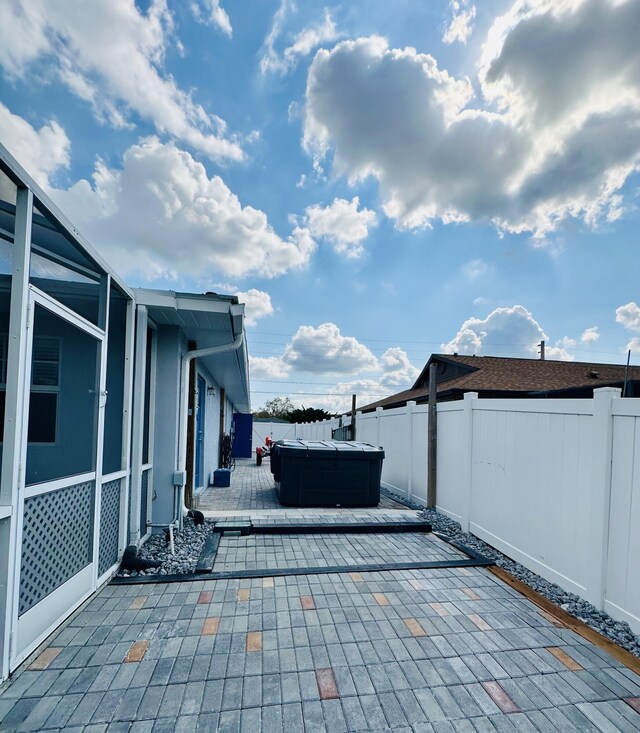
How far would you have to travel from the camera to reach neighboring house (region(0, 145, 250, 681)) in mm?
2178

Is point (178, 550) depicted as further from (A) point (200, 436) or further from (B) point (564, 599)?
(B) point (564, 599)

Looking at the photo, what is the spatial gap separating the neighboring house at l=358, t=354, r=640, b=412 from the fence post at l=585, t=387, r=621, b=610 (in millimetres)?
9341

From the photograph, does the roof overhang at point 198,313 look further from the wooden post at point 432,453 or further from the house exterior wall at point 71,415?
the wooden post at point 432,453

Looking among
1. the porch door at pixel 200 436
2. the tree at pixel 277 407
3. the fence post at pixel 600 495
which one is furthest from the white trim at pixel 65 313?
the tree at pixel 277 407

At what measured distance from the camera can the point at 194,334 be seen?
530cm

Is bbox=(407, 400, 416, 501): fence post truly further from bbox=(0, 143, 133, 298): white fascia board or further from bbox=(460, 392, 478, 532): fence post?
bbox=(0, 143, 133, 298): white fascia board

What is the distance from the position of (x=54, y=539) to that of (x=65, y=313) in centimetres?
155

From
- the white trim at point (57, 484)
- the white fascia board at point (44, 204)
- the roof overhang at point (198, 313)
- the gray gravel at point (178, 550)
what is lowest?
the gray gravel at point (178, 550)

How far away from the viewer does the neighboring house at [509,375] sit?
13.0 m

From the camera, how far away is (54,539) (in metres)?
2.64

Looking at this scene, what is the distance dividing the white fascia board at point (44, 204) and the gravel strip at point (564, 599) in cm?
462

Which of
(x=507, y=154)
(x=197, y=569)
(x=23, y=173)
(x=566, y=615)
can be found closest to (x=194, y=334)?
(x=197, y=569)

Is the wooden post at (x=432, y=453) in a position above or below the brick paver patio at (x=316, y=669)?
above

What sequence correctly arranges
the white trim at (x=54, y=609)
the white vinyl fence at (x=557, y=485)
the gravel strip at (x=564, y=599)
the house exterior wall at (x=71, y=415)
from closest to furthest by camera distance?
the white trim at (x=54, y=609) → the gravel strip at (x=564, y=599) → the white vinyl fence at (x=557, y=485) → the house exterior wall at (x=71, y=415)
